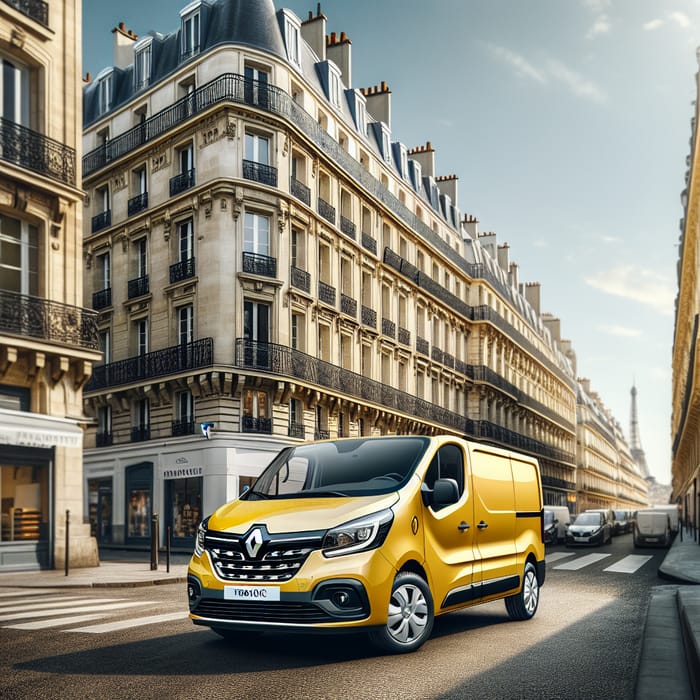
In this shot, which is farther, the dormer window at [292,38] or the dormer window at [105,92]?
the dormer window at [105,92]

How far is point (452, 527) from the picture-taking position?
25.9 ft

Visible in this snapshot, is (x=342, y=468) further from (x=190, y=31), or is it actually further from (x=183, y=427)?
(x=190, y=31)

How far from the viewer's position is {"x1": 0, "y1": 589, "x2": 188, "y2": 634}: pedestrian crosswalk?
9016mm

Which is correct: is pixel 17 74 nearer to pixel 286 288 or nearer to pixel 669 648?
pixel 286 288

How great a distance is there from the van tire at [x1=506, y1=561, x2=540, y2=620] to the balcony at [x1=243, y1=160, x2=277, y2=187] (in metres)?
20.8

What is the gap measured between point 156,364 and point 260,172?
706 cm

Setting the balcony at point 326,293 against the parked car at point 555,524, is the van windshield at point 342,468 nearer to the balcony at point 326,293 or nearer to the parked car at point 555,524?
the balcony at point 326,293

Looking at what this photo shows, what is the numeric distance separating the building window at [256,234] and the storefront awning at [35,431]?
1176 centimetres

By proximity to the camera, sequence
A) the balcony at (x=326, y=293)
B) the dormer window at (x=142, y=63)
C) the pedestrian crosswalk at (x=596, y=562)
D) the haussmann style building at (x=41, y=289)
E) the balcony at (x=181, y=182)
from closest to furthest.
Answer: the haussmann style building at (x=41, y=289), the pedestrian crosswalk at (x=596, y=562), the balcony at (x=181, y=182), the balcony at (x=326, y=293), the dormer window at (x=142, y=63)

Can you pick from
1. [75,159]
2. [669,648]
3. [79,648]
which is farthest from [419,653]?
[75,159]

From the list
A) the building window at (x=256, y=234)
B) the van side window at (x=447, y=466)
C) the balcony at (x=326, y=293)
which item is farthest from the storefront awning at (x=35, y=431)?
the balcony at (x=326, y=293)

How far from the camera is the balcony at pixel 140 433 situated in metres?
30.4

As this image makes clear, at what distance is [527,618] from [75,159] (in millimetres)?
14872

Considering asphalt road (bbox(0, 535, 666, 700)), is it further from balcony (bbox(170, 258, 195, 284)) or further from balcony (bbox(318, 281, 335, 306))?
balcony (bbox(318, 281, 335, 306))
